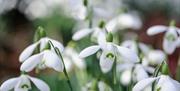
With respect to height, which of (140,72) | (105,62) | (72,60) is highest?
(105,62)

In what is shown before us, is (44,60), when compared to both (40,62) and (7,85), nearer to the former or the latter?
(40,62)

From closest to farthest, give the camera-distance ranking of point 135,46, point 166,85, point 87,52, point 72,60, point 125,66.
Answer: point 166,85
point 87,52
point 125,66
point 135,46
point 72,60

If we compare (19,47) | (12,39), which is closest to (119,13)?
(19,47)

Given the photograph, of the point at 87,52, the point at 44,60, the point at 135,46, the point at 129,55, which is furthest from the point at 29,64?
the point at 135,46

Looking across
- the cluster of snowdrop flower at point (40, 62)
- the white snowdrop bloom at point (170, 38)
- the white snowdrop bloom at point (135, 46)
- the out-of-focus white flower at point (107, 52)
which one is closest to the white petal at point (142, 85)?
the out-of-focus white flower at point (107, 52)

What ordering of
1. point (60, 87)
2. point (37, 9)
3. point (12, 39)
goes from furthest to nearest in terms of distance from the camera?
point (37, 9)
point (12, 39)
point (60, 87)

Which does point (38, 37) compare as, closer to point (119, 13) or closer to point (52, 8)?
point (119, 13)

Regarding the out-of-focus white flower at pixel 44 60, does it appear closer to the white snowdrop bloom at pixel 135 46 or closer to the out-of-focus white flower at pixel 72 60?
the white snowdrop bloom at pixel 135 46

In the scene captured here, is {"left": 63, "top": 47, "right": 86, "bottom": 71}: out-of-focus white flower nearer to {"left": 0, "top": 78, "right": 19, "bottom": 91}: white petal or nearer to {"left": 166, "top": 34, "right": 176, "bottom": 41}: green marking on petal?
{"left": 166, "top": 34, "right": 176, "bottom": 41}: green marking on petal
